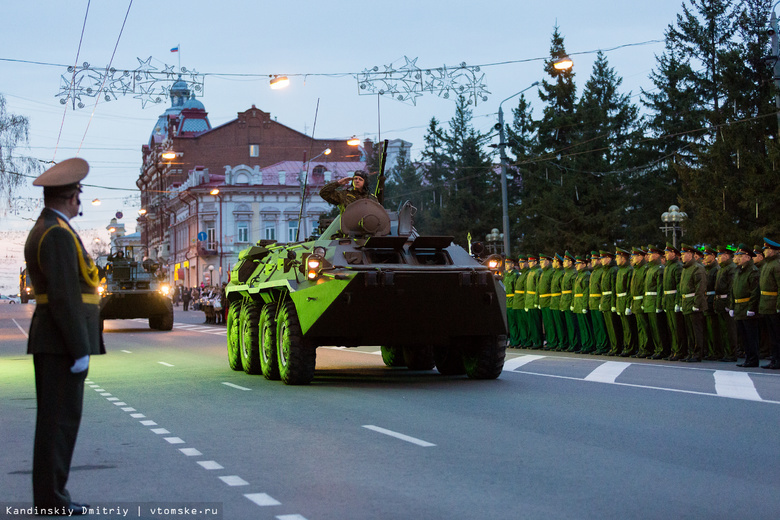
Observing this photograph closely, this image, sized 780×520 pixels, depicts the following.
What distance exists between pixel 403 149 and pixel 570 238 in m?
31.7

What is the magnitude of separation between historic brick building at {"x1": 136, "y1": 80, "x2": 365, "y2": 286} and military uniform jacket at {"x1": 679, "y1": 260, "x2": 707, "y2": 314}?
53.9m

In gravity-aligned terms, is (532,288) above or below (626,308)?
above

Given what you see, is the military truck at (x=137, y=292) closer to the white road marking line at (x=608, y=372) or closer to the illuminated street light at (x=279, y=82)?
the illuminated street light at (x=279, y=82)

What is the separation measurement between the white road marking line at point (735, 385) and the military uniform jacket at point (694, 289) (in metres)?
2.85

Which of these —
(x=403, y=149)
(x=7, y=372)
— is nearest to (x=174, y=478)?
(x=7, y=372)

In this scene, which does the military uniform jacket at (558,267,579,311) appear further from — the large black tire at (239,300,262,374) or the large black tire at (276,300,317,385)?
the large black tire at (276,300,317,385)

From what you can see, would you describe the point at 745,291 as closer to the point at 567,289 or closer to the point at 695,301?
the point at 695,301

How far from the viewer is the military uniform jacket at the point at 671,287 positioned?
20592 millimetres

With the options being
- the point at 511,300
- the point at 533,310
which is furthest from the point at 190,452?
the point at 511,300

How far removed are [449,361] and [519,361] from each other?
347 cm

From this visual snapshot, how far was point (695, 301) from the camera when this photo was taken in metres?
20.0

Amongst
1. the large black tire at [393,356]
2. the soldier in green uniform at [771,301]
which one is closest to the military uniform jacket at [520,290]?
the large black tire at [393,356]

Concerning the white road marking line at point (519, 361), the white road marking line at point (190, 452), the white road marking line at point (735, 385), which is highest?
the white road marking line at point (519, 361)

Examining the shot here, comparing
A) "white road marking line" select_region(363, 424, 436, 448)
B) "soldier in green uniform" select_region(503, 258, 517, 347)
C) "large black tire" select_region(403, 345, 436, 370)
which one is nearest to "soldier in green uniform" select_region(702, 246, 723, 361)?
"large black tire" select_region(403, 345, 436, 370)
